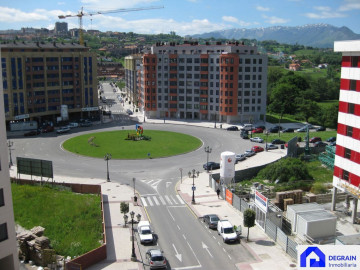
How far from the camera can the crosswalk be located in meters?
49.6

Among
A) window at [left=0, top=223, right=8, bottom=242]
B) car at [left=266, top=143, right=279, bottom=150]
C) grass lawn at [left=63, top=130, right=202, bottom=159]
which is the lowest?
grass lawn at [left=63, top=130, right=202, bottom=159]

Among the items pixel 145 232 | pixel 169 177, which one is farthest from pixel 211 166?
pixel 145 232

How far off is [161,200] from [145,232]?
11.7 m

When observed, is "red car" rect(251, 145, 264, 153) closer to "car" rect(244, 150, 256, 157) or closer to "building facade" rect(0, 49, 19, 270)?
"car" rect(244, 150, 256, 157)

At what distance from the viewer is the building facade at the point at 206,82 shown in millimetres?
104250

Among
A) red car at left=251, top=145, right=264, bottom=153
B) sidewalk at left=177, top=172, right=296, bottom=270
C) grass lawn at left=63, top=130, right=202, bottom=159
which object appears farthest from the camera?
red car at left=251, top=145, right=264, bottom=153

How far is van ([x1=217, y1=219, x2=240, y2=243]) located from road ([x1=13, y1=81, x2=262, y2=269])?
0.59m

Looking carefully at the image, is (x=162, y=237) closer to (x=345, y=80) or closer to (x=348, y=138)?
(x=348, y=138)

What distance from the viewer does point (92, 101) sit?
4427 inches

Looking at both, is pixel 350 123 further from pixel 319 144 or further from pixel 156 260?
pixel 319 144

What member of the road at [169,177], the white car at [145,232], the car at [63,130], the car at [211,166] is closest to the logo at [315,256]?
the road at [169,177]

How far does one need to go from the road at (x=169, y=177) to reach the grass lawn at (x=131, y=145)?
2.37 m

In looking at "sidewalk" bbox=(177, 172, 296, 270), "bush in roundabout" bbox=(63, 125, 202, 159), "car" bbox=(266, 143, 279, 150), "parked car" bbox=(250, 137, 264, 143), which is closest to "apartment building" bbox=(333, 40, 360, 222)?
"sidewalk" bbox=(177, 172, 296, 270)

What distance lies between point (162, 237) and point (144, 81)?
78.0 metres
